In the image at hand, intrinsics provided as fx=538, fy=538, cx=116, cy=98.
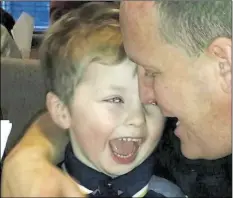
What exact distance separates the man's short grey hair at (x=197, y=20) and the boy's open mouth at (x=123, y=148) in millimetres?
122

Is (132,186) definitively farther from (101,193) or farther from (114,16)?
(114,16)

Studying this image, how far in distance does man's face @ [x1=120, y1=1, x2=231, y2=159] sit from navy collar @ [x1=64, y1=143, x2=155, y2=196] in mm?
84

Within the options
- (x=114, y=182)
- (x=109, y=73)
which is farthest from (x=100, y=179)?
(x=109, y=73)

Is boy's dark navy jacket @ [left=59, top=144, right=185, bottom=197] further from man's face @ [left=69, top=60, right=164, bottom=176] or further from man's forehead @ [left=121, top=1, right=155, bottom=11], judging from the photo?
man's forehead @ [left=121, top=1, right=155, bottom=11]

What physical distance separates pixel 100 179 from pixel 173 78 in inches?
5.5

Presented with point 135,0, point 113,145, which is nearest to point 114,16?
point 135,0

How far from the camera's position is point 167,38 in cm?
60

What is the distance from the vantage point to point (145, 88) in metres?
0.60

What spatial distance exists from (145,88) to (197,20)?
94mm

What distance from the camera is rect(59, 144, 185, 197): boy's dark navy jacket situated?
0.59 meters

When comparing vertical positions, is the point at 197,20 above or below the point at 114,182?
above

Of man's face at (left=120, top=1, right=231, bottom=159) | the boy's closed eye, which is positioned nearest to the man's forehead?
man's face at (left=120, top=1, right=231, bottom=159)

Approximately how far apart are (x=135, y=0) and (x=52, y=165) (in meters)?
0.20

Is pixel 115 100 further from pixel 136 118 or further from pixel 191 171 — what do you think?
pixel 191 171
